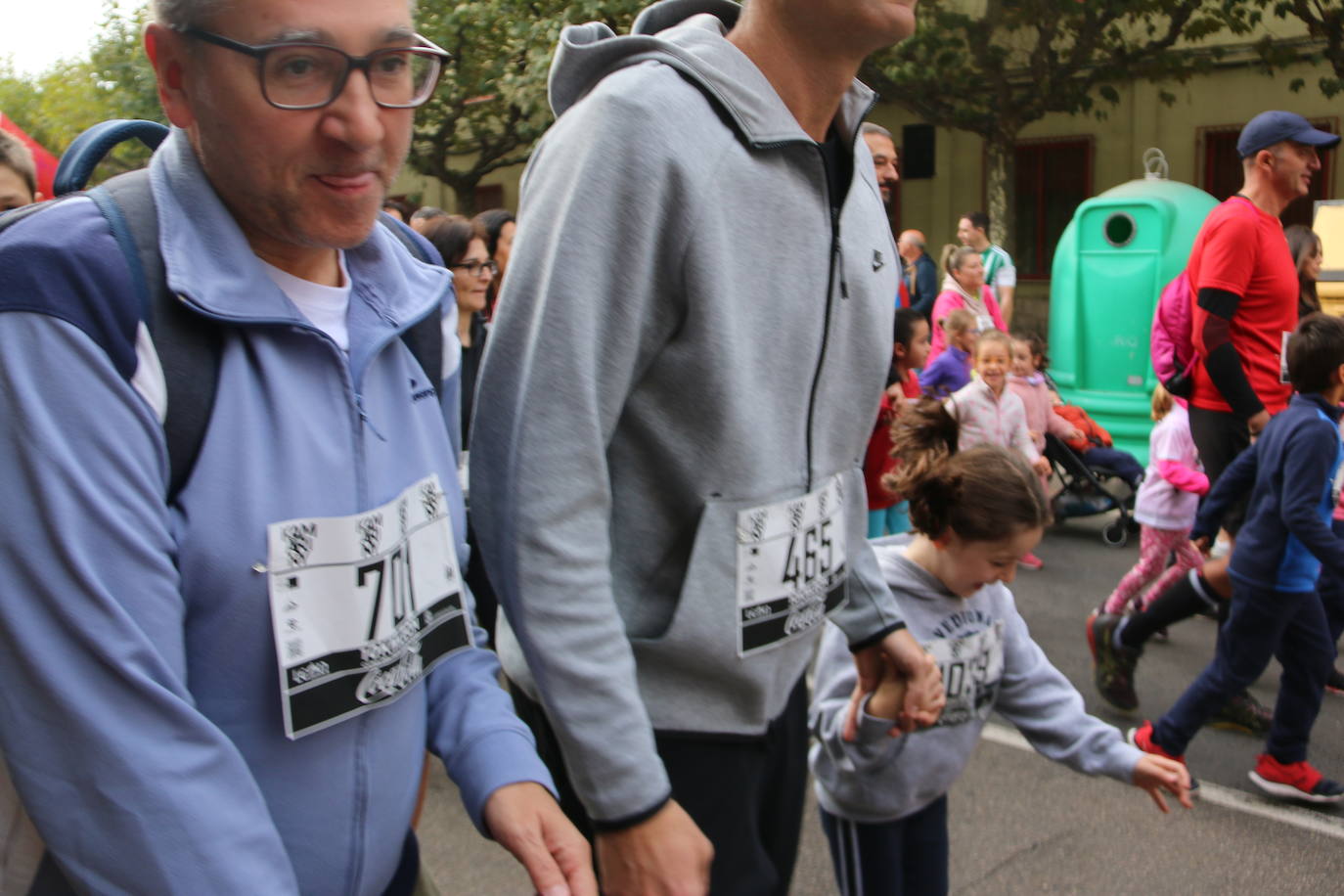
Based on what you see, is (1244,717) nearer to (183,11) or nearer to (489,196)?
(183,11)

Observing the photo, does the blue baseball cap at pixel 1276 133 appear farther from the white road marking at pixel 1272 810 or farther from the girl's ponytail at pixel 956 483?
the girl's ponytail at pixel 956 483

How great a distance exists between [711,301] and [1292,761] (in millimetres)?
3317

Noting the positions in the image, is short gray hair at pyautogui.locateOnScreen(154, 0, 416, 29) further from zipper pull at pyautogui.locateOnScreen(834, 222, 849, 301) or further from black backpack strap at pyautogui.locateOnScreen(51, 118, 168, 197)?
zipper pull at pyautogui.locateOnScreen(834, 222, 849, 301)

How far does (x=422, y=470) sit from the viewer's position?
1.37 m

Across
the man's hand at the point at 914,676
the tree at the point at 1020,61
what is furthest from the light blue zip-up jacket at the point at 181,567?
the tree at the point at 1020,61

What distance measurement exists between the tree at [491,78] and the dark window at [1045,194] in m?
7.21

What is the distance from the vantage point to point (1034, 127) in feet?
62.3

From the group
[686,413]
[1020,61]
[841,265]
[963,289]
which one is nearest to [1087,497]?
[963,289]

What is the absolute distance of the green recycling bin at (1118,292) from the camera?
9.55m

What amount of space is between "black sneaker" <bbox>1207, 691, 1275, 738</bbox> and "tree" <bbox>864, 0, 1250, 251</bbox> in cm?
1217

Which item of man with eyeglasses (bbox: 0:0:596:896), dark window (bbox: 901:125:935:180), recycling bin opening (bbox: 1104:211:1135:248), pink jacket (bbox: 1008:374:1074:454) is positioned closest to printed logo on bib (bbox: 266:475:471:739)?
man with eyeglasses (bbox: 0:0:596:896)

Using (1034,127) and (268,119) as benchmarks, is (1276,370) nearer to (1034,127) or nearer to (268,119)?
(268,119)

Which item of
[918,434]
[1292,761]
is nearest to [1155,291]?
[1292,761]

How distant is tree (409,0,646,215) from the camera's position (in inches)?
568
